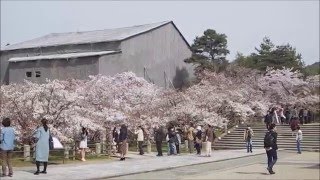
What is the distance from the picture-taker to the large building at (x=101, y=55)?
4484 centimetres

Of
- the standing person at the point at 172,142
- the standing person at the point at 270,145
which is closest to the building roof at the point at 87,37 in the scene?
the standing person at the point at 172,142

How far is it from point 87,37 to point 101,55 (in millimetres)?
8734

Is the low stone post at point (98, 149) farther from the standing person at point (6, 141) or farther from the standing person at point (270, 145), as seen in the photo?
the standing person at point (270, 145)

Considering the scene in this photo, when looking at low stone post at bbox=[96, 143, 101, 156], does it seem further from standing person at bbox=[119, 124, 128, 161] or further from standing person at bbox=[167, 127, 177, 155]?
standing person at bbox=[167, 127, 177, 155]

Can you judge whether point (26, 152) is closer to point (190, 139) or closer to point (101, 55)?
point (190, 139)

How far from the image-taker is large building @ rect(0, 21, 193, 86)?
44.8 meters

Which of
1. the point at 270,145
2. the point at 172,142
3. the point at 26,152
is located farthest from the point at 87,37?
the point at 270,145

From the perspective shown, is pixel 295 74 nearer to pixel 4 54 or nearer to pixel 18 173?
pixel 4 54

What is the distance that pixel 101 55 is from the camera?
1720 inches

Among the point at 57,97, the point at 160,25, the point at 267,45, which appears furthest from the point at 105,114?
the point at 267,45

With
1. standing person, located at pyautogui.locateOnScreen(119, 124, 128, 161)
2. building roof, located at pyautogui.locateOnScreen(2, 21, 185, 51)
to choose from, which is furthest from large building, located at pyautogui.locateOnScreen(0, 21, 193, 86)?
standing person, located at pyautogui.locateOnScreen(119, 124, 128, 161)

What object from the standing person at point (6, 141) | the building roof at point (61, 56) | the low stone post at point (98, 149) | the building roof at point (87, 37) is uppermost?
the building roof at point (87, 37)

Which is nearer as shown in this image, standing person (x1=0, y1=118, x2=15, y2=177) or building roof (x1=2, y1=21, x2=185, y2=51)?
standing person (x1=0, y1=118, x2=15, y2=177)

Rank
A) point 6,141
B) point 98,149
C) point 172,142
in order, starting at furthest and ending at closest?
point 172,142, point 98,149, point 6,141
